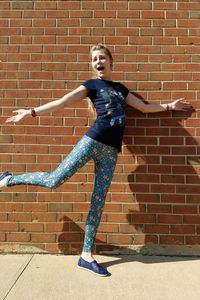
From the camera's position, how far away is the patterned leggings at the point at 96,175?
3.20m

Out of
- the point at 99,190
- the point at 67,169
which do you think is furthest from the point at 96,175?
the point at 67,169

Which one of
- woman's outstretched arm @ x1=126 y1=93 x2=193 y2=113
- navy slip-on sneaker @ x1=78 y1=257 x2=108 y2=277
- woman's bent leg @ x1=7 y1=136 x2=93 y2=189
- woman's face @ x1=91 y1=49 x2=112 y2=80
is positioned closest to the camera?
navy slip-on sneaker @ x1=78 y1=257 x2=108 y2=277

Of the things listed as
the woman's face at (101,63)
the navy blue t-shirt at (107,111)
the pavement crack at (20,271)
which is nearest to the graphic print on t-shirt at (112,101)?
the navy blue t-shirt at (107,111)

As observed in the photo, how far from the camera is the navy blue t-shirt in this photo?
10.5 feet

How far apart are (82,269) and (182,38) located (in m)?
2.37

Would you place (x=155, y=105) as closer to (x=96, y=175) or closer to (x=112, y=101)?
(x=112, y=101)

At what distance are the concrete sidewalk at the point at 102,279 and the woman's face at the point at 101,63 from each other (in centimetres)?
168

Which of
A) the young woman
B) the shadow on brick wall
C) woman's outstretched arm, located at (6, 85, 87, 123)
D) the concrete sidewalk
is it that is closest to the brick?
the concrete sidewalk

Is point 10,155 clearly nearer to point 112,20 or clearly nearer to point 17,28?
point 17,28

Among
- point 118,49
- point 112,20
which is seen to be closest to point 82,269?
point 118,49

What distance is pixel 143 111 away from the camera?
354 cm

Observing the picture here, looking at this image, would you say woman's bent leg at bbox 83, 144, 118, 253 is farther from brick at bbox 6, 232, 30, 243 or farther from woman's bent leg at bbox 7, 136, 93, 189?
brick at bbox 6, 232, 30, 243

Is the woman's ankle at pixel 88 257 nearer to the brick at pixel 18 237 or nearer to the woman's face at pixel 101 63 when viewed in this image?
the brick at pixel 18 237

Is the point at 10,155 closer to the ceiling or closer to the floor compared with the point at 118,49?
closer to the floor
